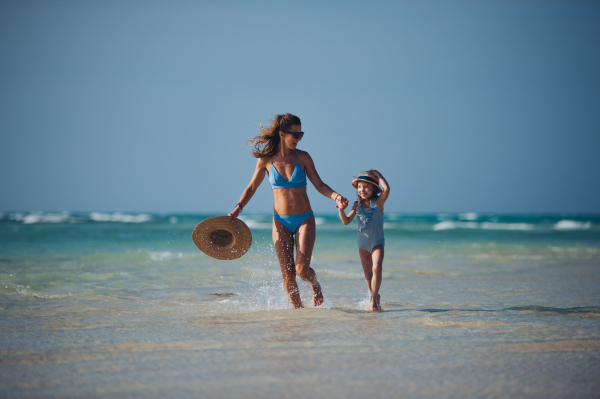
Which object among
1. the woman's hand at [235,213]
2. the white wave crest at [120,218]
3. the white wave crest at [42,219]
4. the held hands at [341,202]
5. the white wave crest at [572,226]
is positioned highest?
the held hands at [341,202]

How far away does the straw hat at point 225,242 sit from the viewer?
4.77 m

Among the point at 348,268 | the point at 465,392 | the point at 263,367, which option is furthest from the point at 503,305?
the point at 348,268

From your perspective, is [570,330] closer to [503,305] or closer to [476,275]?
[503,305]

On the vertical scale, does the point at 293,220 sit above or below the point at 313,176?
below

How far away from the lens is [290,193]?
4.61 m

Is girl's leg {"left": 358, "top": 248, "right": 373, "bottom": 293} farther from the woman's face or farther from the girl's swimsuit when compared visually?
the woman's face

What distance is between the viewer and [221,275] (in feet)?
26.1

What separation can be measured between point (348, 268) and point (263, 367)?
691 cm

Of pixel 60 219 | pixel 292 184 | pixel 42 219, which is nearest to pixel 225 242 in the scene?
pixel 292 184

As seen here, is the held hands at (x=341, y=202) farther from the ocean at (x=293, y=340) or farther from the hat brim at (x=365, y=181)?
the ocean at (x=293, y=340)

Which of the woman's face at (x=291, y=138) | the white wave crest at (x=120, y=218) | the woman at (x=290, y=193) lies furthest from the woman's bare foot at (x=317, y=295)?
the white wave crest at (x=120, y=218)

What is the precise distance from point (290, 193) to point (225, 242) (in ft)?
3.23

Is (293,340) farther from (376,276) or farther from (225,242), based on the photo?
(225,242)

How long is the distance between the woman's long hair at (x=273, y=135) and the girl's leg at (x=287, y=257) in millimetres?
719
